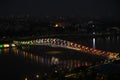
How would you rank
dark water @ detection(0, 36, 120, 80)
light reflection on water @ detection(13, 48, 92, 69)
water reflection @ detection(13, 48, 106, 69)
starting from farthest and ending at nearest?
light reflection on water @ detection(13, 48, 92, 69)
water reflection @ detection(13, 48, 106, 69)
dark water @ detection(0, 36, 120, 80)

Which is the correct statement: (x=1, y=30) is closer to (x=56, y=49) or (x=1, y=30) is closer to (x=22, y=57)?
(x=56, y=49)

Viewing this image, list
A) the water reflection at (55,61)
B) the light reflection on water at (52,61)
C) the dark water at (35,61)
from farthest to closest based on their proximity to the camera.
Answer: the light reflection on water at (52,61) < the water reflection at (55,61) < the dark water at (35,61)

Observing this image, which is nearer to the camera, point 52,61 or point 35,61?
point 52,61

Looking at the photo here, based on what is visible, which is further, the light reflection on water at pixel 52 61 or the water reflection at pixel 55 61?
the light reflection on water at pixel 52 61

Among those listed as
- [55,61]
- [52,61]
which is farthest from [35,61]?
[55,61]

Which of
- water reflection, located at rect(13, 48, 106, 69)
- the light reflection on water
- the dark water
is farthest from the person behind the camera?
the light reflection on water

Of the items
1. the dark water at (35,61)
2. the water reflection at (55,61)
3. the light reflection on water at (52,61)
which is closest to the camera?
the dark water at (35,61)

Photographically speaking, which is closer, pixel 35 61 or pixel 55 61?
pixel 55 61

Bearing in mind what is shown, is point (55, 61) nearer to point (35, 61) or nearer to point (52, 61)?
point (52, 61)

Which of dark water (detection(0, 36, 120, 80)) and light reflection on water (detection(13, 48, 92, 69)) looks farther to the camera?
light reflection on water (detection(13, 48, 92, 69))

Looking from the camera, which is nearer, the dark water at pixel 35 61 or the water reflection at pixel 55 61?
the dark water at pixel 35 61

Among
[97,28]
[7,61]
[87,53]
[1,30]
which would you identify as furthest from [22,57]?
[97,28]
